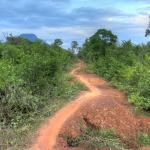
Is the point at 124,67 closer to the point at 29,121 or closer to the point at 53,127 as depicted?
the point at 53,127

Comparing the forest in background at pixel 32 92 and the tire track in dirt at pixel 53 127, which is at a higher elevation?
the forest in background at pixel 32 92

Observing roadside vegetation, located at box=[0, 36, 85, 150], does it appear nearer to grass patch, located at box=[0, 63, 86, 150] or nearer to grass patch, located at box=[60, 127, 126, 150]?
grass patch, located at box=[0, 63, 86, 150]

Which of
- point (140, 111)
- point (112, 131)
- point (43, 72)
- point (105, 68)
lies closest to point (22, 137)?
point (112, 131)

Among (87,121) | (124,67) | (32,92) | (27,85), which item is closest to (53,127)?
(87,121)

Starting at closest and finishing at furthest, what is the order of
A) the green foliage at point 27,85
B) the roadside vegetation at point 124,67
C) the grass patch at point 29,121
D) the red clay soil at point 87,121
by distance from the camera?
the grass patch at point 29,121 < the red clay soil at point 87,121 < the green foliage at point 27,85 < the roadside vegetation at point 124,67

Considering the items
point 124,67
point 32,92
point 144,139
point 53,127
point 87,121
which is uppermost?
point 124,67

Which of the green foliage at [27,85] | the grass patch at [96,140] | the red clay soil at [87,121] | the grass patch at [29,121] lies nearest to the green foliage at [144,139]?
the red clay soil at [87,121]

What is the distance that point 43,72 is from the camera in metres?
9.14

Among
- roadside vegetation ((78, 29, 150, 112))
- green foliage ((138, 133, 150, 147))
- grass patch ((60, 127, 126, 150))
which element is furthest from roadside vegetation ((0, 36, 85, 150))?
green foliage ((138, 133, 150, 147))

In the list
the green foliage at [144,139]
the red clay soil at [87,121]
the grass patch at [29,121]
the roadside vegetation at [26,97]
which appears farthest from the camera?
the green foliage at [144,139]

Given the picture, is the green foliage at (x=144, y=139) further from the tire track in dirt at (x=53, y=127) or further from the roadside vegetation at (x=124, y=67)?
the tire track in dirt at (x=53, y=127)

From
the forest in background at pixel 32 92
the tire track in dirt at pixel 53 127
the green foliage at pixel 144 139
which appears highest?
the forest in background at pixel 32 92

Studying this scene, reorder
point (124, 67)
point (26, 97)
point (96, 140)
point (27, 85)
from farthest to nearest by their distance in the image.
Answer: point (124, 67)
point (27, 85)
point (26, 97)
point (96, 140)

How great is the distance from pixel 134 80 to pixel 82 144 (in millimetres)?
6186
